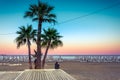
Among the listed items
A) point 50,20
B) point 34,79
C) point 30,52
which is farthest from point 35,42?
point 34,79

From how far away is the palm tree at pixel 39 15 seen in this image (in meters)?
28.1

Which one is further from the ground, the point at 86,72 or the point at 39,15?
the point at 39,15

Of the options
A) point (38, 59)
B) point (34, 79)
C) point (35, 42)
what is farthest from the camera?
point (35, 42)

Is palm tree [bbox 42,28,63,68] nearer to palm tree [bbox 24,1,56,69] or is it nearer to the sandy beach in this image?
palm tree [bbox 24,1,56,69]

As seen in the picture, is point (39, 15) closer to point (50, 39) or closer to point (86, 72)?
point (50, 39)

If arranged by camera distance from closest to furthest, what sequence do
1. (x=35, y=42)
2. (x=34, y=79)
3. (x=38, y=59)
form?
(x=34, y=79) < (x=38, y=59) < (x=35, y=42)

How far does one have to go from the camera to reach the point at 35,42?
2997 centimetres

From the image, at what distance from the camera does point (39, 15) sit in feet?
92.0

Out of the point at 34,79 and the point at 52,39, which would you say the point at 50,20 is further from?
the point at 34,79

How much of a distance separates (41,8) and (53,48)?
5.29m

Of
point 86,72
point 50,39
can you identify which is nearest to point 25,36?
point 50,39

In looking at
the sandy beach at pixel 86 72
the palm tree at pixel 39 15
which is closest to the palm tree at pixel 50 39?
the palm tree at pixel 39 15

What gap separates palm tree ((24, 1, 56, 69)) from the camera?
28.1m

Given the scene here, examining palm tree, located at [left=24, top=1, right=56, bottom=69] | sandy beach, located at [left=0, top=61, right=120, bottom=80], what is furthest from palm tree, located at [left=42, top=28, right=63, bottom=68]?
sandy beach, located at [left=0, top=61, right=120, bottom=80]
